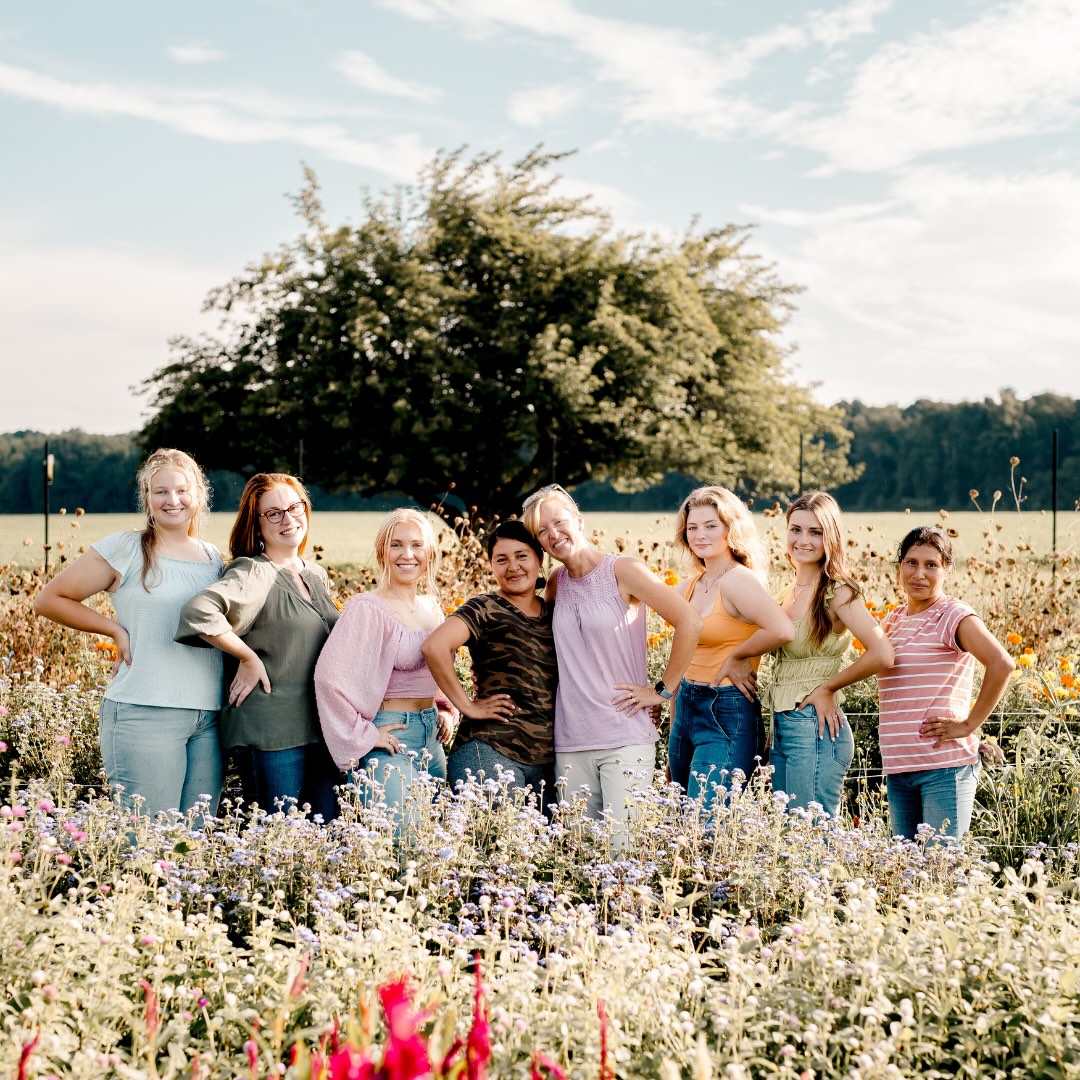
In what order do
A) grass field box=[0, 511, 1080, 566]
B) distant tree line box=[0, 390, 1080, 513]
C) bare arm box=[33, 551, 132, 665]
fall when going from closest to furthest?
bare arm box=[33, 551, 132, 665]
grass field box=[0, 511, 1080, 566]
distant tree line box=[0, 390, 1080, 513]

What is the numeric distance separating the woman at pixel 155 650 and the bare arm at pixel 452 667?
87 cm

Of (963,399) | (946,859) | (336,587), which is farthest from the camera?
(963,399)

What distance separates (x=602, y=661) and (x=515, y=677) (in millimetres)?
365

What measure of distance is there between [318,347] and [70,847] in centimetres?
1995

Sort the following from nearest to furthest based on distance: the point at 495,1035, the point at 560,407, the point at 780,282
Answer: the point at 495,1035 < the point at 560,407 < the point at 780,282

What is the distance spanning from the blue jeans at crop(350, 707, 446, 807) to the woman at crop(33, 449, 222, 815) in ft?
2.18

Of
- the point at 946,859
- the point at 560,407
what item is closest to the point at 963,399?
the point at 560,407

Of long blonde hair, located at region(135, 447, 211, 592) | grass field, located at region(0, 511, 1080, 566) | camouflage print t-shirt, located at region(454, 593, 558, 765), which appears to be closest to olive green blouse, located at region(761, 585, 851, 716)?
camouflage print t-shirt, located at region(454, 593, 558, 765)

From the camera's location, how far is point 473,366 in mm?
22953

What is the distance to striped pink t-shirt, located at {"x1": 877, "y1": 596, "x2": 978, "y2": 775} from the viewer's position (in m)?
4.59

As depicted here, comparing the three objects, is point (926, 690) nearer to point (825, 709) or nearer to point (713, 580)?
point (825, 709)

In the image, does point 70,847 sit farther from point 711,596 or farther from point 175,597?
point 711,596

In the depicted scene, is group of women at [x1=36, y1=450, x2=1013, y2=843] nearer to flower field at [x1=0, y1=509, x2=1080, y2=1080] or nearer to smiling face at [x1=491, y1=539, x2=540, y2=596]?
smiling face at [x1=491, y1=539, x2=540, y2=596]

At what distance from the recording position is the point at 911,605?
4867 mm
